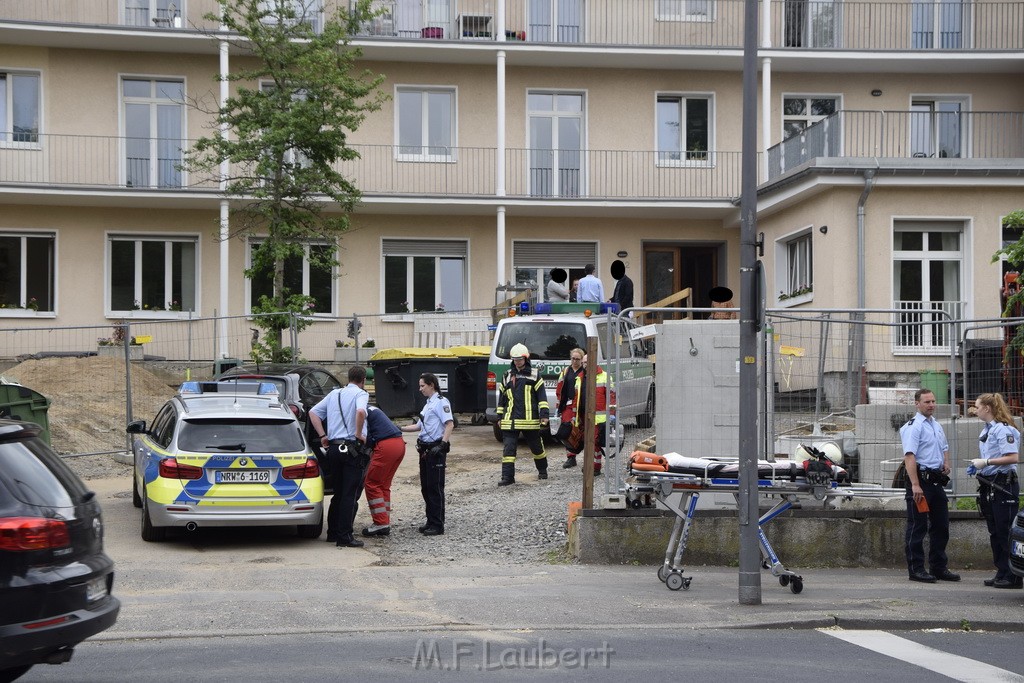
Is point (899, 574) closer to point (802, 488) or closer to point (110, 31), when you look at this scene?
point (802, 488)

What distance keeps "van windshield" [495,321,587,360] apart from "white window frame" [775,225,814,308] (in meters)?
7.90

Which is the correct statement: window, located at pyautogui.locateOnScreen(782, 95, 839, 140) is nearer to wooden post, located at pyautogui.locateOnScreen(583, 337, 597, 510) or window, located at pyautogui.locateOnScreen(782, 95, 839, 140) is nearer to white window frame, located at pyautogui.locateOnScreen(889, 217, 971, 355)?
white window frame, located at pyautogui.locateOnScreen(889, 217, 971, 355)

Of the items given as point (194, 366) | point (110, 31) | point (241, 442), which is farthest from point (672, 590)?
point (110, 31)

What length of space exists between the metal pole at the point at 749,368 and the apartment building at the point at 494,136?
51.2 ft

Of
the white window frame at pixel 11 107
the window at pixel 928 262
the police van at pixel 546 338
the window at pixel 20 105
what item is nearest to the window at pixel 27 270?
the white window frame at pixel 11 107

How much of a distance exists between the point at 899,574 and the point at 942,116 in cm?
1934

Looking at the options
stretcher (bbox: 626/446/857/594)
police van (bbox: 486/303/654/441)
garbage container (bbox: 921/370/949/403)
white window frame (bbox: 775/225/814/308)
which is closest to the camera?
stretcher (bbox: 626/446/857/594)

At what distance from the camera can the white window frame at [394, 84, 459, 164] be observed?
27.2 meters

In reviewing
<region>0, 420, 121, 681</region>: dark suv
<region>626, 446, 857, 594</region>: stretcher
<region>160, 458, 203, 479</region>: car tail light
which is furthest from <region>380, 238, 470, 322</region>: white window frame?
<region>0, 420, 121, 681</region>: dark suv

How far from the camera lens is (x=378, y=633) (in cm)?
852

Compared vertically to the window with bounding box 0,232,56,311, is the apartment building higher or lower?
higher

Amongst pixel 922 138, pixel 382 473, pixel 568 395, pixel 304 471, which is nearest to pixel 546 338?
pixel 568 395

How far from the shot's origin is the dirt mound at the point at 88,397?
1823 centimetres

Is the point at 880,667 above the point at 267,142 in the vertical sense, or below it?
below
